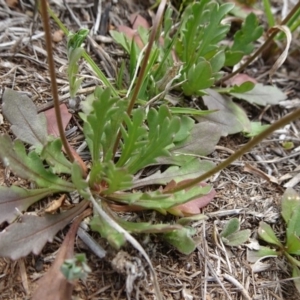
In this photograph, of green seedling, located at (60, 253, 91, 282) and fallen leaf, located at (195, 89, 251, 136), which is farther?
fallen leaf, located at (195, 89, 251, 136)

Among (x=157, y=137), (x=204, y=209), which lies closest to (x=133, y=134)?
(x=157, y=137)

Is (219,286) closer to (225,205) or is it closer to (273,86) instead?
(225,205)

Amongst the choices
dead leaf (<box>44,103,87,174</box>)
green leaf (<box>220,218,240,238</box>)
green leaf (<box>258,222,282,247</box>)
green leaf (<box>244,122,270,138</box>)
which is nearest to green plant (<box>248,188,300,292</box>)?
green leaf (<box>258,222,282,247</box>)

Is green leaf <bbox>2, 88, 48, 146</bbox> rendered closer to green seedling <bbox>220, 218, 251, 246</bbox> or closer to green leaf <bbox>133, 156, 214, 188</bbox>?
green leaf <bbox>133, 156, 214, 188</bbox>

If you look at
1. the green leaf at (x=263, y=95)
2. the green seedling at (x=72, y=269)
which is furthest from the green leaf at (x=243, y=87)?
the green seedling at (x=72, y=269)

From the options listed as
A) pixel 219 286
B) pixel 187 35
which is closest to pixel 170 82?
pixel 187 35

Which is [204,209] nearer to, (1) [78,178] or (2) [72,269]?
(1) [78,178]

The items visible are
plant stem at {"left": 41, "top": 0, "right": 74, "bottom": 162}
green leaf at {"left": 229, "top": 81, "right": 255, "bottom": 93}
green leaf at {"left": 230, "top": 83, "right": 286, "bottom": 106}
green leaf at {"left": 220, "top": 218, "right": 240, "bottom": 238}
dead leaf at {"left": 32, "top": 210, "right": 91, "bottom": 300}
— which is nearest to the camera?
plant stem at {"left": 41, "top": 0, "right": 74, "bottom": 162}
